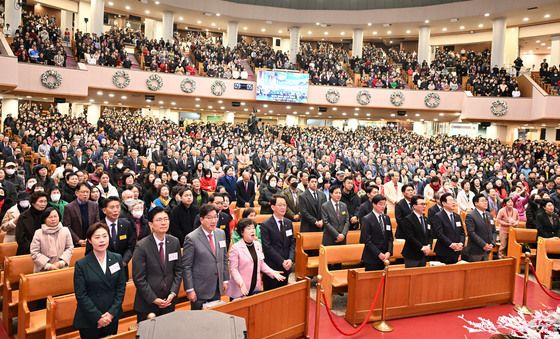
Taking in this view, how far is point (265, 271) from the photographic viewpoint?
15.7 feet

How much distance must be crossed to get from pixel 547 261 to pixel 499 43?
23.0 meters

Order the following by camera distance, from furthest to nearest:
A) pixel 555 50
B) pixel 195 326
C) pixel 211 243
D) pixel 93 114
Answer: pixel 555 50
pixel 93 114
pixel 211 243
pixel 195 326

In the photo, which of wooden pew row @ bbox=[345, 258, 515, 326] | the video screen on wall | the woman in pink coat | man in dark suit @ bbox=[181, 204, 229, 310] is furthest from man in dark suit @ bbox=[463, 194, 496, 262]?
the video screen on wall

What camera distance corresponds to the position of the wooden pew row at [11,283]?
4852 millimetres

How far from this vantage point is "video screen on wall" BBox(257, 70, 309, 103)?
2530 cm

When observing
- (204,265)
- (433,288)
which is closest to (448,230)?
(433,288)

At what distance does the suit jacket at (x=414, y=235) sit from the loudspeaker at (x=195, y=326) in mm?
3692

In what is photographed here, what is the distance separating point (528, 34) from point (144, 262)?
31377 millimetres

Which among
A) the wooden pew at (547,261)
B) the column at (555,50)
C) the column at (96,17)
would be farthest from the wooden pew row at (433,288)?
the column at (555,50)

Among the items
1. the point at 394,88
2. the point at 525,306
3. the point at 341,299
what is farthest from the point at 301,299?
the point at 394,88

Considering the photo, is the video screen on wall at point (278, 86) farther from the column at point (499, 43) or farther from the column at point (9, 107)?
the column at point (9, 107)

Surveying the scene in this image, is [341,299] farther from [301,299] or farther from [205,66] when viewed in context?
[205,66]

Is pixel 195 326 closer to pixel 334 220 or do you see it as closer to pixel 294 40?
pixel 334 220

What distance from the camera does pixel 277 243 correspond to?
514cm
